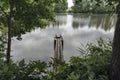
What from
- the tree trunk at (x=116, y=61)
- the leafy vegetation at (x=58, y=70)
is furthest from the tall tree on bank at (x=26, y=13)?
the tree trunk at (x=116, y=61)

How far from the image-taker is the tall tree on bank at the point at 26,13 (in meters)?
7.43

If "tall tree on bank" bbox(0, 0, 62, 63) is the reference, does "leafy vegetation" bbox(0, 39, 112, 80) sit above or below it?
below

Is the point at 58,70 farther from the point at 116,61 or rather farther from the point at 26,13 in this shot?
the point at 26,13

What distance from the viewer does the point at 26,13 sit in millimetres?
7566

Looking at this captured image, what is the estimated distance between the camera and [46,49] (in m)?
15.0

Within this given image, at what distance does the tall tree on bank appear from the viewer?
24.4 ft

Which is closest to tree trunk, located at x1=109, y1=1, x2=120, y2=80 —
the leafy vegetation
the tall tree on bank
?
the leafy vegetation

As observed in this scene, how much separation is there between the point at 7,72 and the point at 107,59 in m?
1.27

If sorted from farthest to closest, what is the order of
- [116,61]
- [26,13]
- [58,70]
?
[26,13]
[58,70]
[116,61]

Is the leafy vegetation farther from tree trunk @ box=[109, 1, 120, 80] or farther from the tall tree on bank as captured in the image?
the tall tree on bank

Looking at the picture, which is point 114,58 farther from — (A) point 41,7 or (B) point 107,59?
(A) point 41,7

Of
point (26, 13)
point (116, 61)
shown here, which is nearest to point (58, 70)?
point (116, 61)

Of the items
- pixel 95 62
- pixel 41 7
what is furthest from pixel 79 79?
pixel 41 7

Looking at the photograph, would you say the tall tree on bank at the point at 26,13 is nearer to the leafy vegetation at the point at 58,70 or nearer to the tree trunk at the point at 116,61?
the leafy vegetation at the point at 58,70
